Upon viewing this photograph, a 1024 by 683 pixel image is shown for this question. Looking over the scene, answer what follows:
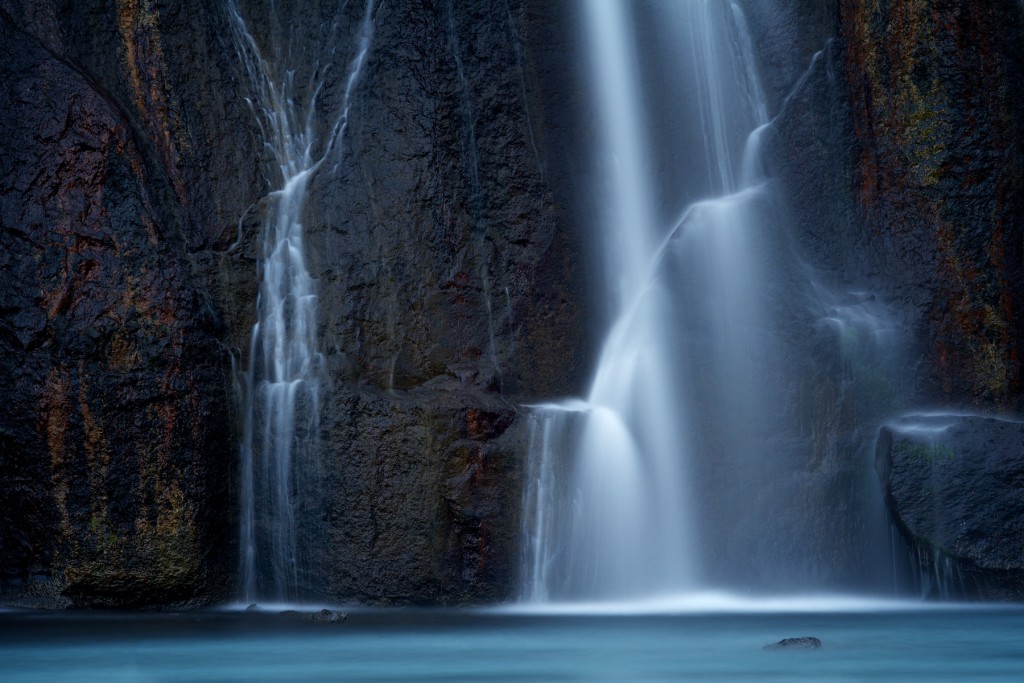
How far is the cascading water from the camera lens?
10812mm

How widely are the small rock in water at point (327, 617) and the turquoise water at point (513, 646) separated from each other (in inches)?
5.1

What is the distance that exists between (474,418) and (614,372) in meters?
1.70

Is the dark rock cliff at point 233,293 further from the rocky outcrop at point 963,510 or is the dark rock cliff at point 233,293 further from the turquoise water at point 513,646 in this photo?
the rocky outcrop at point 963,510

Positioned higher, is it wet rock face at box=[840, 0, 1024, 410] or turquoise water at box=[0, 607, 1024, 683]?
wet rock face at box=[840, 0, 1024, 410]

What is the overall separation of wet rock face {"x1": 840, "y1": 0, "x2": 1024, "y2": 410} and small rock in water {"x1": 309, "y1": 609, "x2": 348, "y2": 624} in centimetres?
606

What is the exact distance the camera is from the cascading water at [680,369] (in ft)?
35.5

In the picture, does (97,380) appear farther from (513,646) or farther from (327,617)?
(513,646)

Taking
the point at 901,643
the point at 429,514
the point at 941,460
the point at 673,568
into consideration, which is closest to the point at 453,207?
the point at 429,514

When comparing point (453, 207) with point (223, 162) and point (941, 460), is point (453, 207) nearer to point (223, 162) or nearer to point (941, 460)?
point (223, 162)

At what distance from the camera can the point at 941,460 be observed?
10.5m

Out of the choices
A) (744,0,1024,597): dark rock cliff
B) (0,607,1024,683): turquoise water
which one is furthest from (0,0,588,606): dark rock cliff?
(744,0,1024,597): dark rock cliff

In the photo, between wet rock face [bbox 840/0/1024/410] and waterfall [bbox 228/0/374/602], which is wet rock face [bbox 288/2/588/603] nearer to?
waterfall [bbox 228/0/374/602]

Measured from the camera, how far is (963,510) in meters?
10.4

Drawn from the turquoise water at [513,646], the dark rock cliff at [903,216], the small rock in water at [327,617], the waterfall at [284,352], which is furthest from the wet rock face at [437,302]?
the dark rock cliff at [903,216]
